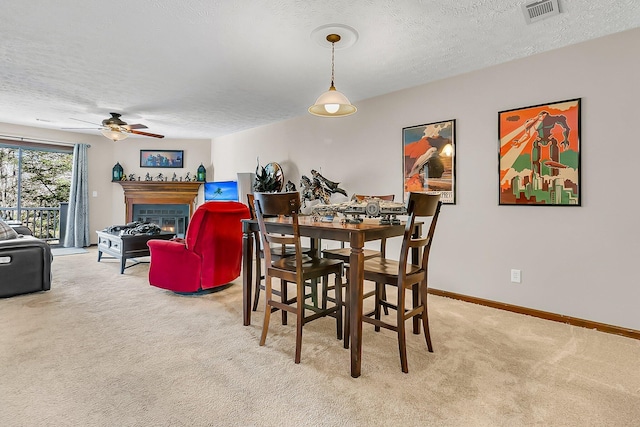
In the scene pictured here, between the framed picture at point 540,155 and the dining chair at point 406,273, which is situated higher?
the framed picture at point 540,155

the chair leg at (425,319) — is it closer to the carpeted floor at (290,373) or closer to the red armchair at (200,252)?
the carpeted floor at (290,373)

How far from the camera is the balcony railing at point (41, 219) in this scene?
6.02 m

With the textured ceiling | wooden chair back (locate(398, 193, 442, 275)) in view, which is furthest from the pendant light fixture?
wooden chair back (locate(398, 193, 442, 275))

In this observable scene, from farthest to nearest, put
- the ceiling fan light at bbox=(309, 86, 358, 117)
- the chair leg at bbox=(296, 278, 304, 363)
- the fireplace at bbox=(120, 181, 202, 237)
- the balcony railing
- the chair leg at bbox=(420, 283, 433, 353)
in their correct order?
the fireplace at bbox=(120, 181, 202, 237)
the balcony railing
the ceiling fan light at bbox=(309, 86, 358, 117)
the chair leg at bbox=(420, 283, 433, 353)
the chair leg at bbox=(296, 278, 304, 363)

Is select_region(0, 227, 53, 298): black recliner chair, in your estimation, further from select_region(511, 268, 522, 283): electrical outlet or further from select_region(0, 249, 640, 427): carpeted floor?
select_region(511, 268, 522, 283): electrical outlet

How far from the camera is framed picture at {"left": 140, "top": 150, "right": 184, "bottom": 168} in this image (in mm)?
7156

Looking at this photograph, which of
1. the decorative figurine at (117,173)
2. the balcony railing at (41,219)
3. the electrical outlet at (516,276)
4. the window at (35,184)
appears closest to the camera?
the electrical outlet at (516,276)

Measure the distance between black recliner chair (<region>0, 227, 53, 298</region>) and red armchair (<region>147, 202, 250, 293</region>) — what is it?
104 centimetres

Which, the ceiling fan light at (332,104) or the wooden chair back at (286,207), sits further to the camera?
the ceiling fan light at (332,104)

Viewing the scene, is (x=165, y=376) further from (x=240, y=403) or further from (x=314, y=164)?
(x=314, y=164)

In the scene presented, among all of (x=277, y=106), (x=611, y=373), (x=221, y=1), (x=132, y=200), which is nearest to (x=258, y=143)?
(x=277, y=106)

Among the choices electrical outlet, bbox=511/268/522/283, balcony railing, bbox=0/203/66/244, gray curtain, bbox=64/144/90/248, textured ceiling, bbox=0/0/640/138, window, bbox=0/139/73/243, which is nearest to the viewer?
textured ceiling, bbox=0/0/640/138

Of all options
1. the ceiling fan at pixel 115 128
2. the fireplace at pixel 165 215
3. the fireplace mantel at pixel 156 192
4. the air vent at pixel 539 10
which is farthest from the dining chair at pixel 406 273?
the fireplace at pixel 165 215

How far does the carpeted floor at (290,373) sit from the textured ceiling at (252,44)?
2287 millimetres
